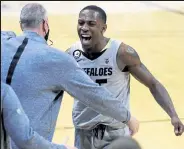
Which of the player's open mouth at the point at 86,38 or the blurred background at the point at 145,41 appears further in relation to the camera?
the blurred background at the point at 145,41

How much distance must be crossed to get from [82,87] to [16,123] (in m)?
0.60

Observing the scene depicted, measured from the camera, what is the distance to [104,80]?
3.84 m

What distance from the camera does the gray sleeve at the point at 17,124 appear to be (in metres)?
2.22

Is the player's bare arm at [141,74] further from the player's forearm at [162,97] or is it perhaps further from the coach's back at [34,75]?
the coach's back at [34,75]

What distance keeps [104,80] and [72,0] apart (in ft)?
42.9

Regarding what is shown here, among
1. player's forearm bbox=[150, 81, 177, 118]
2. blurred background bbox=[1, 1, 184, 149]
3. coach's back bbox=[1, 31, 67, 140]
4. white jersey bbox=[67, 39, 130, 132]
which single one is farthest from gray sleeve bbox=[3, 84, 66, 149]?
blurred background bbox=[1, 1, 184, 149]

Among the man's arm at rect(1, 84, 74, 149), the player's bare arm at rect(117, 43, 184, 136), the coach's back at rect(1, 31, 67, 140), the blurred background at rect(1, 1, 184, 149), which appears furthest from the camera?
the blurred background at rect(1, 1, 184, 149)

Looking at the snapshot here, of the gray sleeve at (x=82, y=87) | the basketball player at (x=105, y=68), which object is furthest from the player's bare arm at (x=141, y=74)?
the gray sleeve at (x=82, y=87)

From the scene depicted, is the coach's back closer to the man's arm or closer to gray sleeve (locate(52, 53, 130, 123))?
gray sleeve (locate(52, 53, 130, 123))

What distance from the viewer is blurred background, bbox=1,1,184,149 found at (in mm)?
6096

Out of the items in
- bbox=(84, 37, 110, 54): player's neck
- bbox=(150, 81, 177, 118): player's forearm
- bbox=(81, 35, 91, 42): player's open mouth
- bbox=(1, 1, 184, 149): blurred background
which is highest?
bbox=(81, 35, 91, 42): player's open mouth

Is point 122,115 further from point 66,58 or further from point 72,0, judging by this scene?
point 72,0

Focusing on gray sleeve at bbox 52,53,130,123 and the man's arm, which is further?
gray sleeve at bbox 52,53,130,123

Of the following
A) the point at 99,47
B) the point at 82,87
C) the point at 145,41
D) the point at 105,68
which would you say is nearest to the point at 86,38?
the point at 99,47
